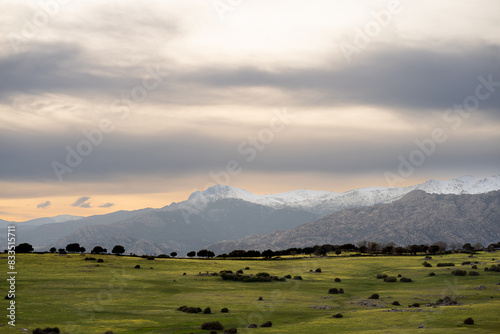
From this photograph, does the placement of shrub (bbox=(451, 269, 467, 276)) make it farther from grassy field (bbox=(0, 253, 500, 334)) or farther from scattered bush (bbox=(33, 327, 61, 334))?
scattered bush (bbox=(33, 327, 61, 334))

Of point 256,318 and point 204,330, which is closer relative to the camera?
point 204,330

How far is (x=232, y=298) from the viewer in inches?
3378

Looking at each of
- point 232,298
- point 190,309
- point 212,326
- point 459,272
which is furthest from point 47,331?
point 459,272

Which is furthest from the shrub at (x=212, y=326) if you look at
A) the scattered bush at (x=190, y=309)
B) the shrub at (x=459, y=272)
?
the shrub at (x=459, y=272)

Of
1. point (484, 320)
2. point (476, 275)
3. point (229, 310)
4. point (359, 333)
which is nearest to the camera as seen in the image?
point (359, 333)

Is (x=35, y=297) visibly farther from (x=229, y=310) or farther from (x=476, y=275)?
(x=476, y=275)

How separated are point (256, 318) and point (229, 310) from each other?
802 centimetres

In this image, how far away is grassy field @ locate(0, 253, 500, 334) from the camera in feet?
192

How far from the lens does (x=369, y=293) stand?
308 ft

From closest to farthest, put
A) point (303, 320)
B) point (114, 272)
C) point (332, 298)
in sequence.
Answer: point (303, 320) → point (332, 298) → point (114, 272)

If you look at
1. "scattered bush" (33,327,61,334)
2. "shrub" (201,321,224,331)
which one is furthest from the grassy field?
"scattered bush" (33,327,61,334)

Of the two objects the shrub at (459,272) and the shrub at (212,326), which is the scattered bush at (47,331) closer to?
the shrub at (212,326)

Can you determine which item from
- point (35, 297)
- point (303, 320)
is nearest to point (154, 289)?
point (35, 297)

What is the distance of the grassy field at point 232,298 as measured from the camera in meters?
58.5
